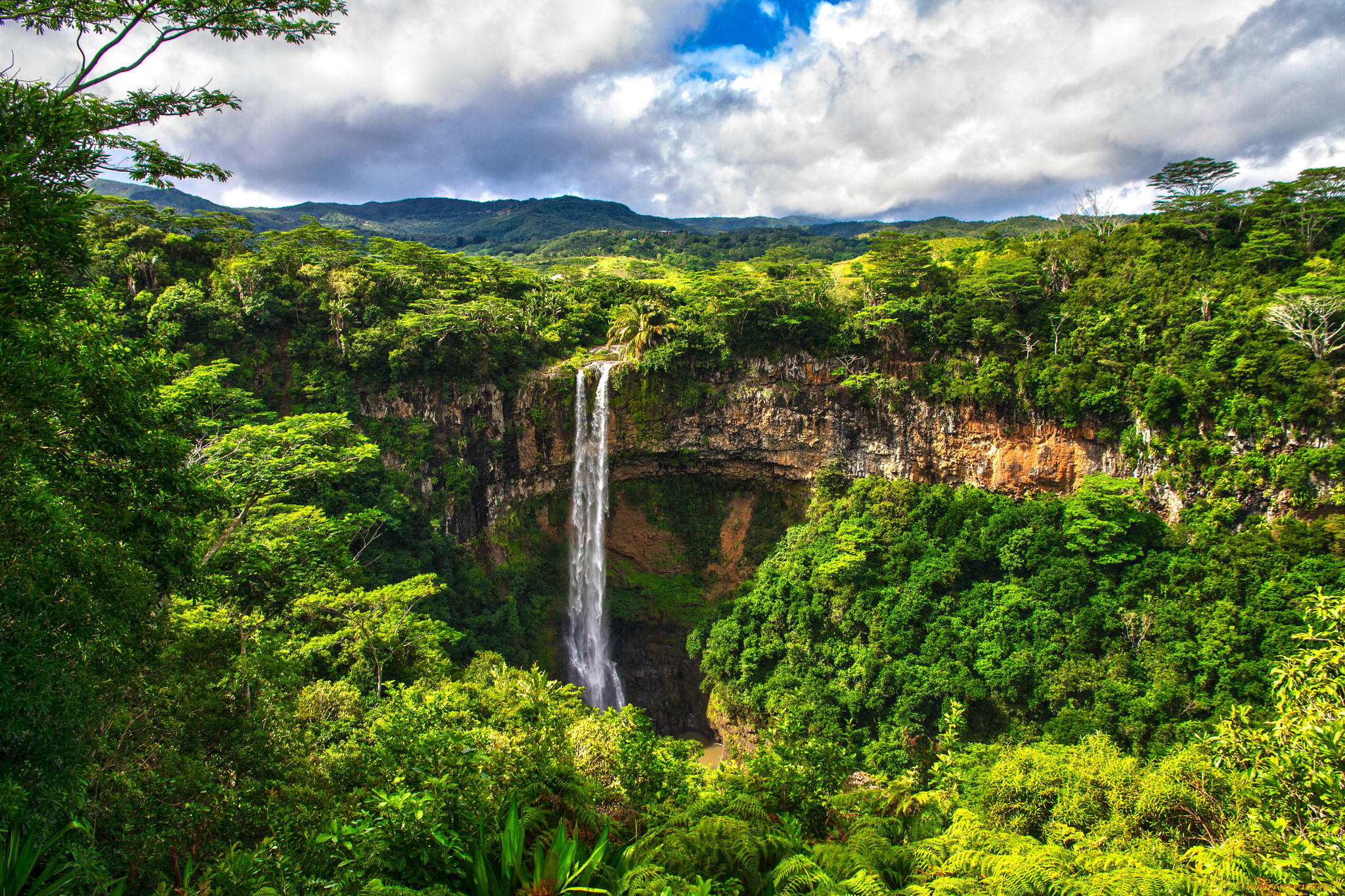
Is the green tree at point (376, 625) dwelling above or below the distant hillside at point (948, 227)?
below

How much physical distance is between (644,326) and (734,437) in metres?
6.43

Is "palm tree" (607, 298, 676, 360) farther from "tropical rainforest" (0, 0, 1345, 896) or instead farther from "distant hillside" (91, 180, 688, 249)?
"distant hillside" (91, 180, 688, 249)

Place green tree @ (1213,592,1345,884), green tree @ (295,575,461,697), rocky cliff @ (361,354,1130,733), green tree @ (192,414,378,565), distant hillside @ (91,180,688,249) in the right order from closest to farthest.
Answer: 1. green tree @ (1213,592,1345,884)
2. green tree @ (192,414,378,565)
3. green tree @ (295,575,461,697)
4. rocky cliff @ (361,354,1130,733)
5. distant hillside @ (91,180,688,249)

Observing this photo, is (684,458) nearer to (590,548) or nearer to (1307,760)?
(590,548)

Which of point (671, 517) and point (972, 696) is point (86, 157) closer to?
point (972, 696)

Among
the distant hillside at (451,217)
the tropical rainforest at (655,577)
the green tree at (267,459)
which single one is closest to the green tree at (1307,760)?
the tropical rainforest at (655,577)

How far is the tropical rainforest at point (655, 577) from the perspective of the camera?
4.72m

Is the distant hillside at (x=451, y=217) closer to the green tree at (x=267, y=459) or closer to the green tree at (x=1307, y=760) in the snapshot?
the green tree at (x=267, y=459)

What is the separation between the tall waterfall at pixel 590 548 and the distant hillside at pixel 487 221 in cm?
5200

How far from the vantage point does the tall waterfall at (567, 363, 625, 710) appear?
1083 inches

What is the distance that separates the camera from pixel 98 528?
537cm

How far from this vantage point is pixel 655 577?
3011 cm

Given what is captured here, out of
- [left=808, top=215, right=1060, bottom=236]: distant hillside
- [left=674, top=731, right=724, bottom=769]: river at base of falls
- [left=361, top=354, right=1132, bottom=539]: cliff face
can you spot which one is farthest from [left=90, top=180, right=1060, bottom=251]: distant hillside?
[left=674, top=731, right=724, bottom=769]: river at base of falls

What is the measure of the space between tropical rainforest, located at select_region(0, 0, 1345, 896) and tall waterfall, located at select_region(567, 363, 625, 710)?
1058 mm
